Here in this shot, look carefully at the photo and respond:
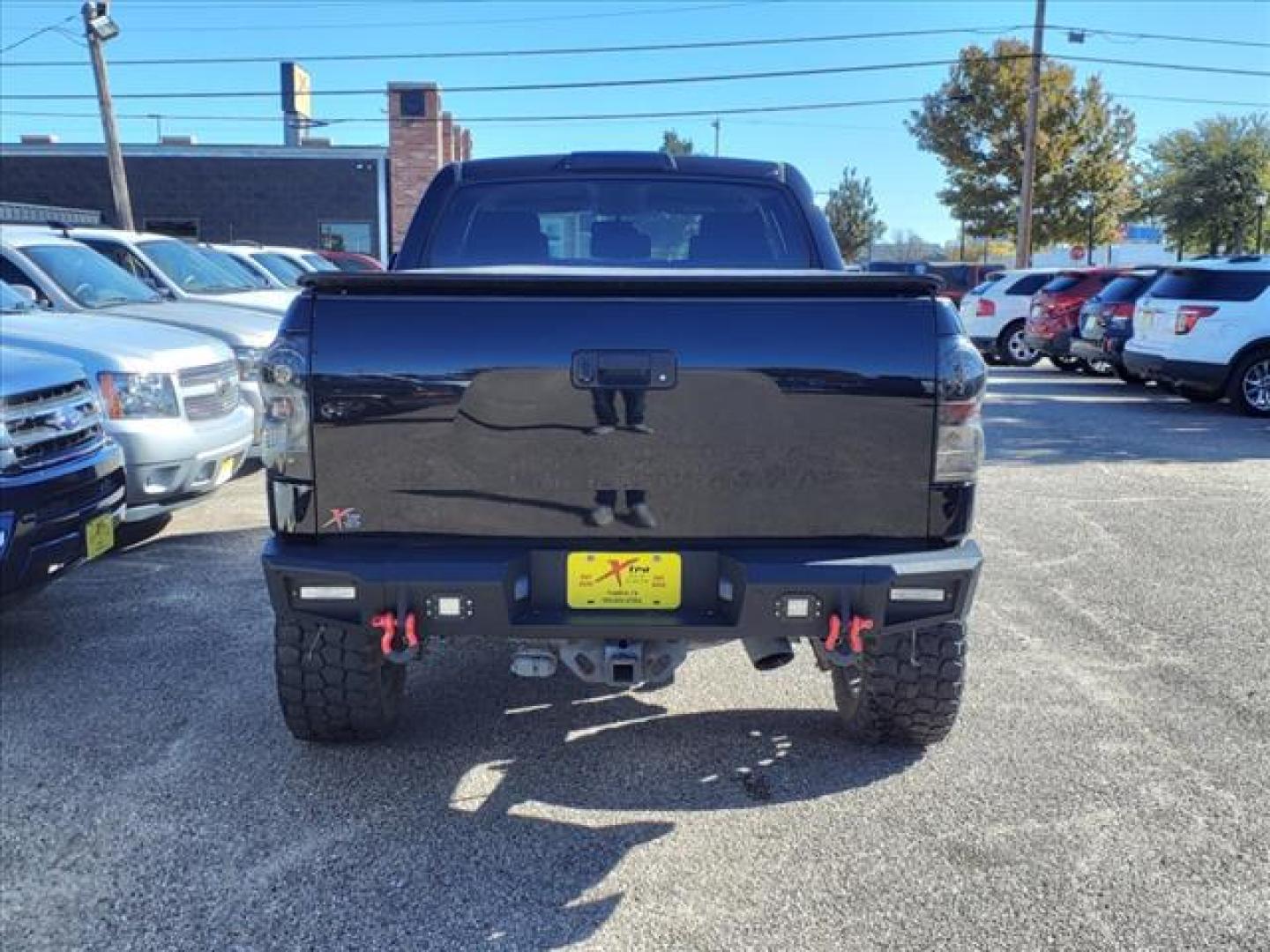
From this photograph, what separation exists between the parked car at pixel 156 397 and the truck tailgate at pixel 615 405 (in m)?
3.24

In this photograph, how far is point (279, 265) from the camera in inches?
567

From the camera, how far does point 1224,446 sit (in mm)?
10141

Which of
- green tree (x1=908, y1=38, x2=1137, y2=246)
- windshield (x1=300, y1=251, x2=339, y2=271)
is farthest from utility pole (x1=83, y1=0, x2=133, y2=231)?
green tree (x1=908, y1=38, x2=1137, y2=246)

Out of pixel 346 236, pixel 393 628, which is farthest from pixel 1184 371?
pixel 346 236

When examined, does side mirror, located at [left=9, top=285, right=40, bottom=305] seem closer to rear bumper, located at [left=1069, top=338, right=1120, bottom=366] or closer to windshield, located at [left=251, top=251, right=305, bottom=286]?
windshield, located at [left=251, top=251, right=305, bottom=286]

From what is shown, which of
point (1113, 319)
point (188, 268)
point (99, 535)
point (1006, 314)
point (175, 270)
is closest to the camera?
point (99, 535)

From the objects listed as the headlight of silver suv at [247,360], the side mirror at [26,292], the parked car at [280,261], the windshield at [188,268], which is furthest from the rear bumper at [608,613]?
the parked car at [280,261]

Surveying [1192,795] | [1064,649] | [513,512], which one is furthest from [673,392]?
[1064,649]

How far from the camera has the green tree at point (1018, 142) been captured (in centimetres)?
3431

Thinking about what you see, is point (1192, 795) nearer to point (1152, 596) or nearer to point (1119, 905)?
point (1119, 905)

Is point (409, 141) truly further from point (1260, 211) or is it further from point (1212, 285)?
point (1260, 211)

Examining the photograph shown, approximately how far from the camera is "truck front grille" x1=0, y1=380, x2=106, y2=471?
4.15 metres

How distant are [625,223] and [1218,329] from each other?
32.0ft

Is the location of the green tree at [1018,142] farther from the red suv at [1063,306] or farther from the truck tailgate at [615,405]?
the truck tailgate at [615,405]
